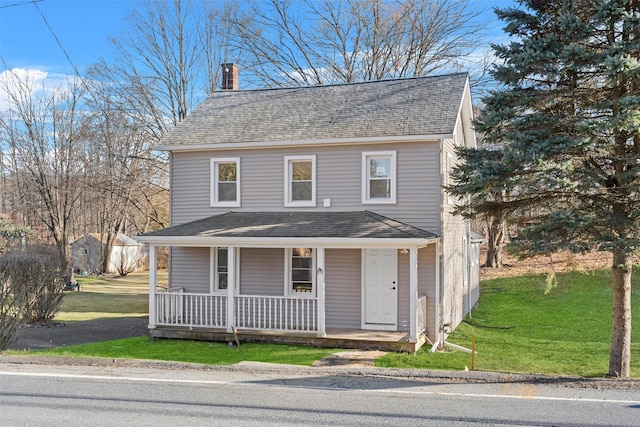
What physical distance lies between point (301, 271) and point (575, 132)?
769 cm

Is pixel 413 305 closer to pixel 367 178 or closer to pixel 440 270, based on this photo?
pixel 440 270

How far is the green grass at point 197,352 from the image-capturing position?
36.9 ft

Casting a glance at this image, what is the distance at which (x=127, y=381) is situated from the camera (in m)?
8.45

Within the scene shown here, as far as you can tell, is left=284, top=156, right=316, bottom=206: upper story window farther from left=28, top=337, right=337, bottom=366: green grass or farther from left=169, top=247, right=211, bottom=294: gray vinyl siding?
left=28, top=337, right=337, bottom=366: green grass

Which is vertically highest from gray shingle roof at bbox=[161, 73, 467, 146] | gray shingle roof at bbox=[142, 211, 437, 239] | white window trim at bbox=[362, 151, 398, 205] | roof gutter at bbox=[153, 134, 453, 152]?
gray shingle roof at bbox=[161, 73, 467, 146]

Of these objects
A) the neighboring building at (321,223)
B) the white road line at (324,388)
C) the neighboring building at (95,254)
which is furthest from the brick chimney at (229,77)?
the neighboring building at (95,254)

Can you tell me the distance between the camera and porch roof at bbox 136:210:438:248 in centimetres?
1219

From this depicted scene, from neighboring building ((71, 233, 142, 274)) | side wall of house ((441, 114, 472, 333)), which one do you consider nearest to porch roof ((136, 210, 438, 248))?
side wall of house ((441, 114, 472, 333))

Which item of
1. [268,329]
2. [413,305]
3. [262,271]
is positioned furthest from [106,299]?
Answer: [413,305]

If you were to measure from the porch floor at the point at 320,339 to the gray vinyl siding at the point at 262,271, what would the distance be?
72.8 inches

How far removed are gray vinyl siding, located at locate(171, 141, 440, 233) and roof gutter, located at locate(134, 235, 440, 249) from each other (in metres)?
1.39

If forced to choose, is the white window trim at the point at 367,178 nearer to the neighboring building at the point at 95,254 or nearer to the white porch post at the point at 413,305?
the white porch post at the point at 413,305

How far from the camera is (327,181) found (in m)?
14.4

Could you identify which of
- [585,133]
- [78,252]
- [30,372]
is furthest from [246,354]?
[78,252]
